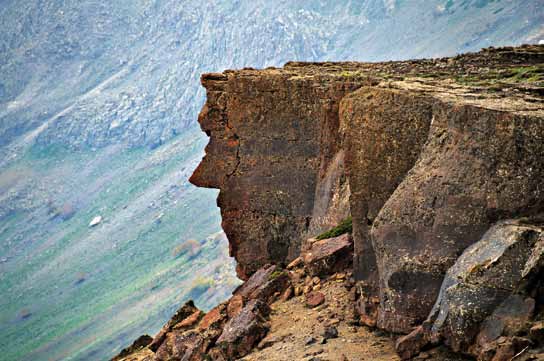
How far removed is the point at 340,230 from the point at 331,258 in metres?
1.53

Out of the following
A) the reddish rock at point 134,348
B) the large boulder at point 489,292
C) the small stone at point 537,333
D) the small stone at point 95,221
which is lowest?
the small stone at point 537,333

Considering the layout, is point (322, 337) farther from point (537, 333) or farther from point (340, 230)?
point (537, 333)

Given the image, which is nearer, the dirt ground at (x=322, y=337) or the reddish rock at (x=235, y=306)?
the dirt ground at (x=322, y=337)

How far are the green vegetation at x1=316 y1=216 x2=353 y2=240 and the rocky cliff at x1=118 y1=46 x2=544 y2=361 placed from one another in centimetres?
8

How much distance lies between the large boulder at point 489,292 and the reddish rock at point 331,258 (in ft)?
18.1

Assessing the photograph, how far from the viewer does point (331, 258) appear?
22484 mm

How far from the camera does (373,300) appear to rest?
19.6m

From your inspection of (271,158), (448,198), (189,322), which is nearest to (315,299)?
(448,198)

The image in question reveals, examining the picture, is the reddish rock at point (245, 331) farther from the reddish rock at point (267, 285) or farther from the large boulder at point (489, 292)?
the large boulder at point (489, 292)

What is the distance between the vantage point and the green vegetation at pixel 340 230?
23.8 meters

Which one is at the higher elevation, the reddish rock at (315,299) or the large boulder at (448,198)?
the large boulder at (448,198)

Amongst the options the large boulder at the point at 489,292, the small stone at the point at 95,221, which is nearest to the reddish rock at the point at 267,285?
the large boulder at the point at 489,292

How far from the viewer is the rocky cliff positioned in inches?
639

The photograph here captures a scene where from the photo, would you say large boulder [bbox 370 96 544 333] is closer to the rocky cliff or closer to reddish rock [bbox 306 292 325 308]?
the rocky cliff
